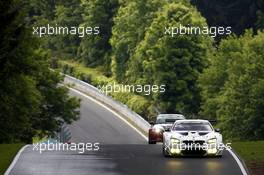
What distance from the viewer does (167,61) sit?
8056cm

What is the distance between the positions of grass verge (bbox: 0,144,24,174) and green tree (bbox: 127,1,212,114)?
45635 mm

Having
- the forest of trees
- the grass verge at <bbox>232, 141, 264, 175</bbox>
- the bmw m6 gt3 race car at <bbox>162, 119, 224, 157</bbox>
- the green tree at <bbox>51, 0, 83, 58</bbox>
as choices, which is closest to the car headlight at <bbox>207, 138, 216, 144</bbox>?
the bmw m6 gt3 race car at <bbox>162, 119, 224, 157</bbox>

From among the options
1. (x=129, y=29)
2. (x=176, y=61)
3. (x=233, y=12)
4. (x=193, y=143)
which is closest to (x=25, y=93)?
(x=176, y=61)

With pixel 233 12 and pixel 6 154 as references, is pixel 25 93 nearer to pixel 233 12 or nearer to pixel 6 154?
pixel 6 154

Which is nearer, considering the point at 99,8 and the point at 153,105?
the point at 153,105

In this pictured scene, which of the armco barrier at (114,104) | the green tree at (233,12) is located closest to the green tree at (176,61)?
the armco barrier at (114,104)

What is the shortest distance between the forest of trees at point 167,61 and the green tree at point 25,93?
0.29 ft

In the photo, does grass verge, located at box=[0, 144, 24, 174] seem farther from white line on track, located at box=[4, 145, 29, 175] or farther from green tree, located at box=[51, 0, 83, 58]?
green tree, located at box=[51, 0, 83, 58]

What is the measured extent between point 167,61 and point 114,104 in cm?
1287

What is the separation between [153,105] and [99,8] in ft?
84.3

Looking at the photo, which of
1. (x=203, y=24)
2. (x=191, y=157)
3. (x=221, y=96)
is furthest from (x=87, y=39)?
(x=191, y=157)

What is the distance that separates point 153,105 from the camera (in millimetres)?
88125

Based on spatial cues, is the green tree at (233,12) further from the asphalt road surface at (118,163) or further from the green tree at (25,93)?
the asphalt road surface at (118,163)

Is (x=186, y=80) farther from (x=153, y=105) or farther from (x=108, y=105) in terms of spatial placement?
(x=108, y=105)
